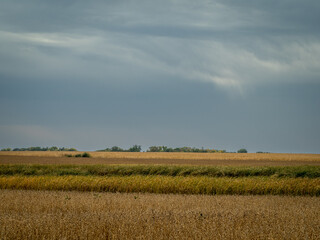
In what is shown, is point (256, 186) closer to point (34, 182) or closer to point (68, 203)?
point (68, 203)

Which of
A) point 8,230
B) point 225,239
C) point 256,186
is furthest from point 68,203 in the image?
point 256,186

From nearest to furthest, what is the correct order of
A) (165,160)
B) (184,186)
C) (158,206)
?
(158,206) < (184,186) < (165,160)

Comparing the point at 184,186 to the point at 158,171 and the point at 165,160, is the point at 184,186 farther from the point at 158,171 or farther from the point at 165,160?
the point at 165,160

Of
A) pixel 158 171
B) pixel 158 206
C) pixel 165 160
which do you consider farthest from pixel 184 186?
pixel 165 160

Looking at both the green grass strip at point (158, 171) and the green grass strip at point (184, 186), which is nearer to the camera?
the green grass strip at point (184, 186)

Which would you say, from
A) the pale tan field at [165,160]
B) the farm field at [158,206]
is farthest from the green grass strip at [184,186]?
the pale tan field at [165,160]

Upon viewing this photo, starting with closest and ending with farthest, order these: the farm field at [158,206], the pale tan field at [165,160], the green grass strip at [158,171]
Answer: the farm field at [158,206] → the green grass strip at [158,171] → the pale tan field at [165,160]

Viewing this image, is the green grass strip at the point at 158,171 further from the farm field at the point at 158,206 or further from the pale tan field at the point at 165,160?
the pale tan field at the point at 165,160

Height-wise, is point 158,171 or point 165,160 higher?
point 158,171

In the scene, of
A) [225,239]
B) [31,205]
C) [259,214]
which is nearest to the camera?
[225,239]

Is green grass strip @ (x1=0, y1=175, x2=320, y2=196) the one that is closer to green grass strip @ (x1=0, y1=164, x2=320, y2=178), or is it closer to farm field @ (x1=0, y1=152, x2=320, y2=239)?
farm field @ (x1=0, y1=152, x2=320, y2=239)

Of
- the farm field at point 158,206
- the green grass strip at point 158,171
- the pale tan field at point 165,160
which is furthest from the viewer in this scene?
the pale tan field at point 165,160

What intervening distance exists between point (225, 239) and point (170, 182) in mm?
14139

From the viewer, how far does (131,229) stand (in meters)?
8.92
